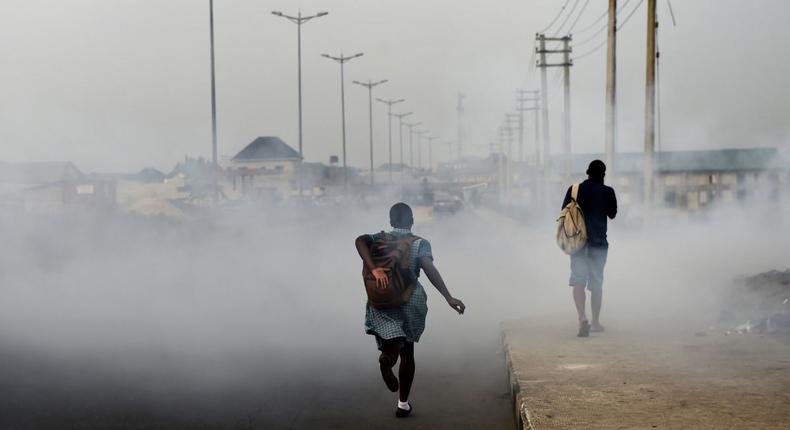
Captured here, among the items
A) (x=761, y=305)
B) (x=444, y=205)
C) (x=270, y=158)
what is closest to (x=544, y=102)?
(x=444, y=205)

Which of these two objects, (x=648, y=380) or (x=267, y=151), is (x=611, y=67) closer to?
(x=648, y=380)

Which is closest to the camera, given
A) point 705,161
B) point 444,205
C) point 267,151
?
point 444,205

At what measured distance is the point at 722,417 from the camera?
550cm

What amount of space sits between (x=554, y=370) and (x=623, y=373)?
528 mm

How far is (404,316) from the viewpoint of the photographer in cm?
646

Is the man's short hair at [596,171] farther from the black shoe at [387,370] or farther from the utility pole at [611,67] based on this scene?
the utility pole at [611,67]

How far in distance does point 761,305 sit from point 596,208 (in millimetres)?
3074

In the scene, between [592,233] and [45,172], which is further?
[45,172]

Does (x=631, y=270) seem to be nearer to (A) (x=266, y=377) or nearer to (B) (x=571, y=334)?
(B) (x=571, y=334)

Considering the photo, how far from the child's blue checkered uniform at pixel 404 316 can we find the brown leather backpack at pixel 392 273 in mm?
51

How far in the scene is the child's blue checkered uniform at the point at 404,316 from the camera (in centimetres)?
640

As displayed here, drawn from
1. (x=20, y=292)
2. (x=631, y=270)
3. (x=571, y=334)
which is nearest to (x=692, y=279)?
(x=631, y=270)

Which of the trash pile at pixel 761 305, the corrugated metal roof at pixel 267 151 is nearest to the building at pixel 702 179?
the corrugated metal roof at pixel 267 151

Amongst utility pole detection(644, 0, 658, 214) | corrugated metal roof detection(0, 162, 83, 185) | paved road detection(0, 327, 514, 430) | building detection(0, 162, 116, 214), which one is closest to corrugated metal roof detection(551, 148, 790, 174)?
corrugated metal roof detection(0, 162, 83, 185)
